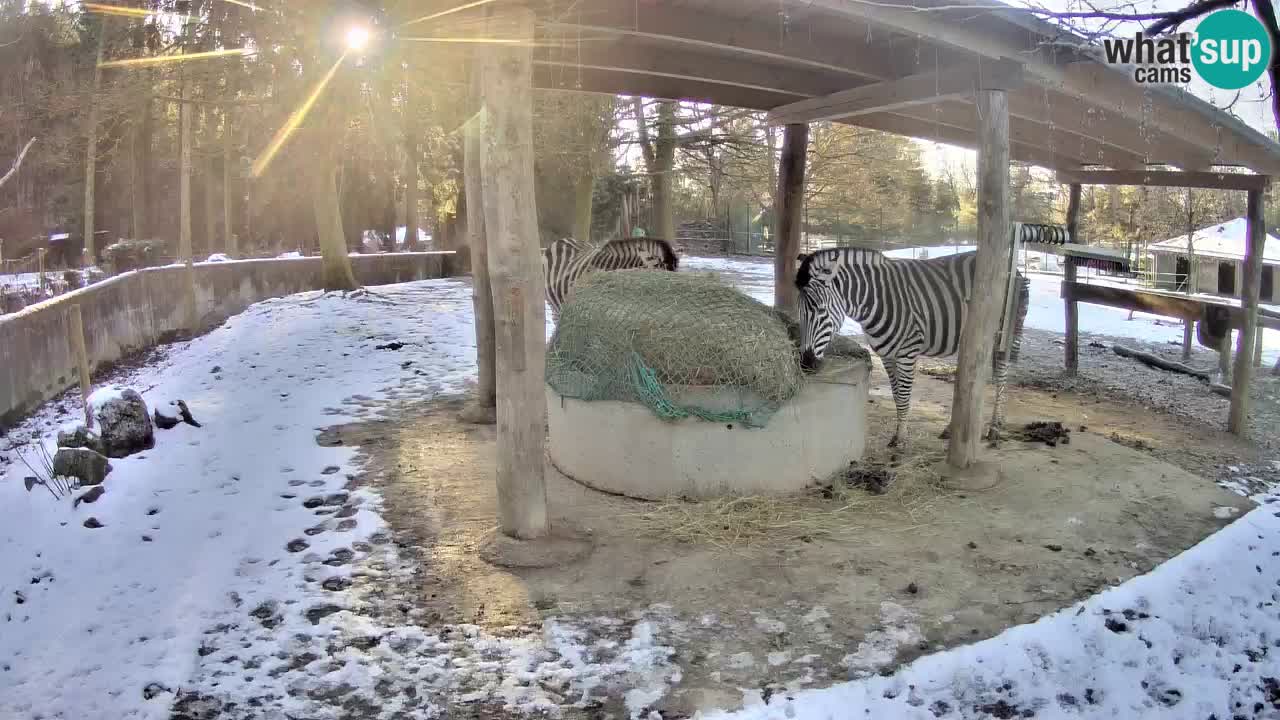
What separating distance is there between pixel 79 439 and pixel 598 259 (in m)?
5.48

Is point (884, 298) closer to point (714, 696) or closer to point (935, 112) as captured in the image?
point (935, 112)

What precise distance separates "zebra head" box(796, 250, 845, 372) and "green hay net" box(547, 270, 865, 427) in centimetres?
20

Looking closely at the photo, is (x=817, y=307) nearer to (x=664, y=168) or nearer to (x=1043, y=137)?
(x=1043, y=137)

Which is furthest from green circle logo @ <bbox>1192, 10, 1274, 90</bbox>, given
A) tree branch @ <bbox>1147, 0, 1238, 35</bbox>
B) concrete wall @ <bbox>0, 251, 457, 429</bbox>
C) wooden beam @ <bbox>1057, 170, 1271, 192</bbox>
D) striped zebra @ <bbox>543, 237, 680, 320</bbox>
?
concrete wall @ <bbox>0, 251, 457, 429</bbox>

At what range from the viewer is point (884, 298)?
25.8ft

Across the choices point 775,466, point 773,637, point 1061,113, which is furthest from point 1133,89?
point 773,637

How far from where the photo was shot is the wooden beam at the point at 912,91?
21.8 ft

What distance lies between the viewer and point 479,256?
7785 millimetres

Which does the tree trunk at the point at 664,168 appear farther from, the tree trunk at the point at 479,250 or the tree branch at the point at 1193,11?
the tree branch at the point at 1193,11

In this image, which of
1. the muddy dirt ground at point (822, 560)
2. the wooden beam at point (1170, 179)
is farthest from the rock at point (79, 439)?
the wooden beam at point (1170, 179)

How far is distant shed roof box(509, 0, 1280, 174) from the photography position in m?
6.24

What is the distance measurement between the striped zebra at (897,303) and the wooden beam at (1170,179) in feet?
9.74

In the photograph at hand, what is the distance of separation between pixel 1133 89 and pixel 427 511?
6731mm

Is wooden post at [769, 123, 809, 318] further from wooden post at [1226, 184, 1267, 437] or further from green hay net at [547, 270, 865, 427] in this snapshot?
wooden post at [1226, 184, 1267, 437]
